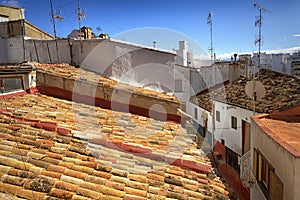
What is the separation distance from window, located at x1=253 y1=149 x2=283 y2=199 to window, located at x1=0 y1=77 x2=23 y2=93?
7323mm

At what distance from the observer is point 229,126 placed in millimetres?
16312

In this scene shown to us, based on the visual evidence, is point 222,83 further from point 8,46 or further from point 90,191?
point 90,191

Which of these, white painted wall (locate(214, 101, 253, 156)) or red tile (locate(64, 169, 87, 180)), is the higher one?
red tile (locate(64, 169, 87, 180))

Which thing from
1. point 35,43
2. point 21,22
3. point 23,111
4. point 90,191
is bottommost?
point 90,191

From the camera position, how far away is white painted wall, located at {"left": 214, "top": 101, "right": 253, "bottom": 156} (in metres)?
14.6

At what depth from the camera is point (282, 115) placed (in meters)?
8.41

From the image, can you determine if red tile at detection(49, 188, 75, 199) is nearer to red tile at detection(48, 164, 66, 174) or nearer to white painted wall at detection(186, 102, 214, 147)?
red tile at detection(48, 164, 66, 174)

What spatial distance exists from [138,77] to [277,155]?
7037mm

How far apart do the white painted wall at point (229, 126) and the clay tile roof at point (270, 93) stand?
453 millimetres

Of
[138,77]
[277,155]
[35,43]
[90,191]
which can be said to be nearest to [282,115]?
[277,155]

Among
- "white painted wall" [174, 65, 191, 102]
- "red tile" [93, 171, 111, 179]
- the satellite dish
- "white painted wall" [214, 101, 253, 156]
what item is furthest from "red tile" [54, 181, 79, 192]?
"white painted wall" [174, 65, 191, 102]

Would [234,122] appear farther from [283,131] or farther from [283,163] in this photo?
[283,163]

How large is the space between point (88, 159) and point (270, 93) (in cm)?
1189

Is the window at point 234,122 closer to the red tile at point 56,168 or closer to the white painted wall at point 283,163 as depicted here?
the white painted wall at point 283,163
